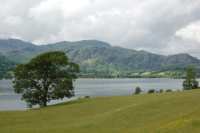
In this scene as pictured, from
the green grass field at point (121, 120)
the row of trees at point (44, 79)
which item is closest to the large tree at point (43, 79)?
the row of trees at point (44, 79)

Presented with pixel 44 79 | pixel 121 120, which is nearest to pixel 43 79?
pixel 44 79

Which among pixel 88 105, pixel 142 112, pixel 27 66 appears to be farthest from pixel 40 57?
pixel 142 112

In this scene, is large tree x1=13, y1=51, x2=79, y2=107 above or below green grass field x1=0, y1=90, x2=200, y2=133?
above

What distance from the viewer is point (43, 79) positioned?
6488cm

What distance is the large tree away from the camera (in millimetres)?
64812

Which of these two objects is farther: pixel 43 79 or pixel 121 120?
pixel 43 79

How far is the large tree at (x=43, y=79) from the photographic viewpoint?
64.8m

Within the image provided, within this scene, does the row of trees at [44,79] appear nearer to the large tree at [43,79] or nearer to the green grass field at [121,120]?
the large tree at [43,79]

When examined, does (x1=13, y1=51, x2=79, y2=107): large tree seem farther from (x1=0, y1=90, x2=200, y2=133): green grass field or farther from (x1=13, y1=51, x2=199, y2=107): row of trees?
(x1=0, y1=90, x2=200, y2=133): green grass field

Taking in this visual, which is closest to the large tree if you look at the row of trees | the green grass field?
the row of trees

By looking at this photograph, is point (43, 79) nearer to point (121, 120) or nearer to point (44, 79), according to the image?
point (44, 79)

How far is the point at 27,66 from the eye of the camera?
6506 centimetres

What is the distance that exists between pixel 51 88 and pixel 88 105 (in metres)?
19.0

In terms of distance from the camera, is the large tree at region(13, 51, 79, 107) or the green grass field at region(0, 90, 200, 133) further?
the large tree at region(13, 51, 79, 107)
